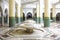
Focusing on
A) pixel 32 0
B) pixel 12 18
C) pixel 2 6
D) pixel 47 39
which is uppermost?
pixel 32 0

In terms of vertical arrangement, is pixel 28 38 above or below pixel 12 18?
below

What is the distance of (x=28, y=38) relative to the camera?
10.9m

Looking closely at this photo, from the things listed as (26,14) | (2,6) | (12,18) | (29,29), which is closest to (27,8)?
(26,14)

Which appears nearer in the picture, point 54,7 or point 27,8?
point 54,7

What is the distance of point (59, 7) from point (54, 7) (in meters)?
2.46

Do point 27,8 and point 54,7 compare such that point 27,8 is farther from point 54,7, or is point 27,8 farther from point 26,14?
point 54,7

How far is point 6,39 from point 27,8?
28.5m

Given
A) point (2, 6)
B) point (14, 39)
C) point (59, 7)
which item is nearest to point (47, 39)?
point (14, 39)

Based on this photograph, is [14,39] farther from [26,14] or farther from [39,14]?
[26,14]

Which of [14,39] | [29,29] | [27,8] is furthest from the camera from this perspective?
[27,8]

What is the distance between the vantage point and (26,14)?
39.7m

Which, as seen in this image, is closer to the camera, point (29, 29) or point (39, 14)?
point (29, 29)

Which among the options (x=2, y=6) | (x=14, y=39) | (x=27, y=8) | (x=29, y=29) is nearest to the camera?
(x=14, y=39)

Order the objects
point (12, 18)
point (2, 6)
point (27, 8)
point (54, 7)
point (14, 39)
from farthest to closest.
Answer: point (27, 8)
point (54, 7)
point (2, 6)
point (12, 18)
point (14, 39)
